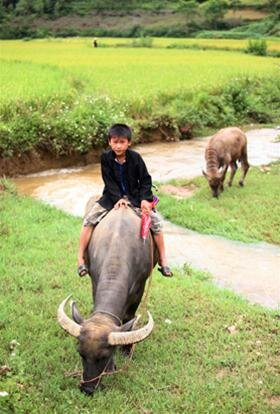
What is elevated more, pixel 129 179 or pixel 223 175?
pixel 129 179

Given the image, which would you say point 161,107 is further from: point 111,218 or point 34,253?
point 111,218

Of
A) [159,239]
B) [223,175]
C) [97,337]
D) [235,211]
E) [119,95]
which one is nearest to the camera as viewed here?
[97,337]

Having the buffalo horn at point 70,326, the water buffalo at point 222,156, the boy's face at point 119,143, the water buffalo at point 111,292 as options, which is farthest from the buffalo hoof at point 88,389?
the water buffalo at point 222,156

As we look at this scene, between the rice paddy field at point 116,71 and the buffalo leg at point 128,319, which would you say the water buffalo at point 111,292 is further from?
the rice paddy field at point 116,71

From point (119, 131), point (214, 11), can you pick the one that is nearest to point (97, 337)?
point (119, 131)

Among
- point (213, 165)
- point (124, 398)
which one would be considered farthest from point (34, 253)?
point (213, 165)

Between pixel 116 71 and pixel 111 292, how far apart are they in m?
15.5

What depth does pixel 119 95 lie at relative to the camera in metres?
14.6

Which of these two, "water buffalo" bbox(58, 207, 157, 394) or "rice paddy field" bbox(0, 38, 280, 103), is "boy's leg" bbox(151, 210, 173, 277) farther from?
"rice paddy field" bbox(0, 38, 280, 103)

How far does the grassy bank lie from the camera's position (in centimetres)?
1184

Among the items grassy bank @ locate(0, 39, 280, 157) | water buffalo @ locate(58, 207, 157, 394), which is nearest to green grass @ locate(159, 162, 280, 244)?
grassy bank @ locate(0, 39, 280, 157)

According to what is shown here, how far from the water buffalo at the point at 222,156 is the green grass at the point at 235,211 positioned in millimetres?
244

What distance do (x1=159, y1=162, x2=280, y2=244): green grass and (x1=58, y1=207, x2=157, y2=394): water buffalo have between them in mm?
3171

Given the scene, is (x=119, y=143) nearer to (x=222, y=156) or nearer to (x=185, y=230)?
(x=185, y=230)
